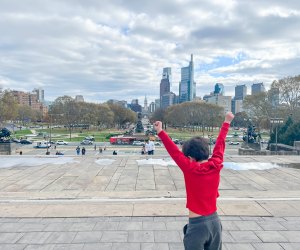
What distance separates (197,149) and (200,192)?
1.27ft

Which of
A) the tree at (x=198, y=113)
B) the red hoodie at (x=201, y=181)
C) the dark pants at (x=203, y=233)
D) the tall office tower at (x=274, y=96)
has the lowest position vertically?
the dark pants at (x=203, y=233)

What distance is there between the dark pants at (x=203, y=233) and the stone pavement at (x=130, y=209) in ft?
6.27

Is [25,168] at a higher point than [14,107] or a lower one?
lower

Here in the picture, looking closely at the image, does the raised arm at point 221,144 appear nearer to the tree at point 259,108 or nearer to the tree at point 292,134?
the tree at point 292,134

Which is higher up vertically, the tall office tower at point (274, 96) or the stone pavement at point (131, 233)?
the tall office tower at point (274, 96)

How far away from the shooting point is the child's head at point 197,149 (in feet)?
8.59

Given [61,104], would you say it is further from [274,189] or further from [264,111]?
[274,189]

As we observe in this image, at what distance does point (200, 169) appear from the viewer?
2.51 meters

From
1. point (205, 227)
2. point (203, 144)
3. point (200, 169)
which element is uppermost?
point (203, 144)

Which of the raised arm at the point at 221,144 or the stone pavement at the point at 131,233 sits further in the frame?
the stone pavement at the point at 131,233

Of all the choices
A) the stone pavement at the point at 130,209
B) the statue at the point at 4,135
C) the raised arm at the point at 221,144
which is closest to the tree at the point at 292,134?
the stone pavement at the point at 130,209

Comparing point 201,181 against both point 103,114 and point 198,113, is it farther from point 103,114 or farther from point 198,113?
point 103,114

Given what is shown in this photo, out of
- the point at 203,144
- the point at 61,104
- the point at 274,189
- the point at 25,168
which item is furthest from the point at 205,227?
the point at 61,104

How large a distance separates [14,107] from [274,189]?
60.1 meters
